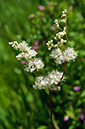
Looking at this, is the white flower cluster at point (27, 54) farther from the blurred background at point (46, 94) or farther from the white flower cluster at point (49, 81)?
the blurred background at point (46, 94)

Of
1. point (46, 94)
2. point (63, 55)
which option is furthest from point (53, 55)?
point (46, 94)

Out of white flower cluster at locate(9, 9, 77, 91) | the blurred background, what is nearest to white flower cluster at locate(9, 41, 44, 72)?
white flower cluster at locate(9, 9, 77, 91)

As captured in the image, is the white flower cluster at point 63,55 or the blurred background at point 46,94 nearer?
the white flower cluster at point 63,55

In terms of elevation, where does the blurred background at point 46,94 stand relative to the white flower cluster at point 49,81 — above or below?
above

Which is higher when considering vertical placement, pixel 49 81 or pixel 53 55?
pixel 53 55

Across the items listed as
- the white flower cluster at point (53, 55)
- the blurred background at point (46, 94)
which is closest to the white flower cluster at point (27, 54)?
the white flower cluster at point (53, 55)

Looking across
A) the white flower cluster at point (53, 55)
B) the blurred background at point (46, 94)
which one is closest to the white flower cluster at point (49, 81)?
the white flower cluster at point (53, 55)

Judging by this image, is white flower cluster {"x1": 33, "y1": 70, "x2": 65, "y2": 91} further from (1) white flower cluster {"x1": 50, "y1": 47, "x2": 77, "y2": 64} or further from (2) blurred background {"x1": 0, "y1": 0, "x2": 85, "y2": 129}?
(2) blurred background {"x1": 0, "y1": 0, "x2": 85, "y2": 129}

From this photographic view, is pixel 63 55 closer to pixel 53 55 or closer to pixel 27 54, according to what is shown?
pixel 53 55

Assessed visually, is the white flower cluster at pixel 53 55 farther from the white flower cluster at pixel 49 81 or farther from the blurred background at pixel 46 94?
the blurred background at pixel 46 94

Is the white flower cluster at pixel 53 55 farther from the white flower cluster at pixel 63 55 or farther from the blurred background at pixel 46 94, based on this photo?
the blurred background at pixel 46 94

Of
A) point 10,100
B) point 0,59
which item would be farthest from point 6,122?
point 0,59

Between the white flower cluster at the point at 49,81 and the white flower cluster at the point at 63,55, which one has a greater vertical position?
the white flower cluster at the point at 63,55
